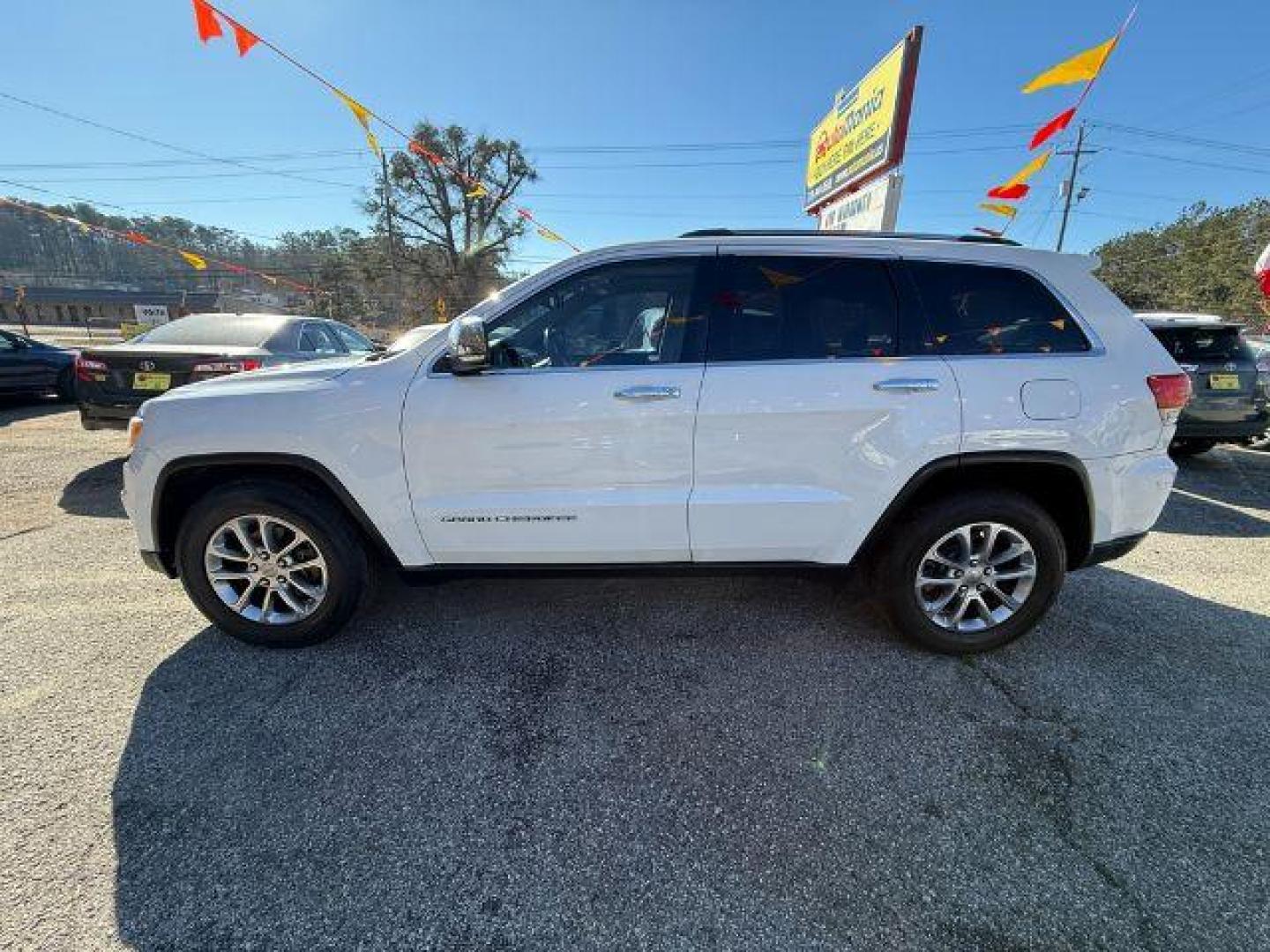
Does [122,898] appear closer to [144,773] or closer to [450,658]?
[144,773]

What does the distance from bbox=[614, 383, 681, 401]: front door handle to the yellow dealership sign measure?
21.0 feet

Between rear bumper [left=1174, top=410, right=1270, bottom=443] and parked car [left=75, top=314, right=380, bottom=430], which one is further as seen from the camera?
rear bumper [left=1174, top=410, right=1270, bottom=443]

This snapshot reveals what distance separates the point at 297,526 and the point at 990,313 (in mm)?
3316

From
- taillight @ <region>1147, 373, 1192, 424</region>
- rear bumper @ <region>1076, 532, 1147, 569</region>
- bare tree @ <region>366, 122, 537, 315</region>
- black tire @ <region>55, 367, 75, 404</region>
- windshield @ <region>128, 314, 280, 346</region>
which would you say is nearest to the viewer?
taillight @ <region>1147, 373, 1192, 424</region>

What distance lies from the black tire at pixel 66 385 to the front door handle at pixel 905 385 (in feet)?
38.9

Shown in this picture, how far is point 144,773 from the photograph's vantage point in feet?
6.92

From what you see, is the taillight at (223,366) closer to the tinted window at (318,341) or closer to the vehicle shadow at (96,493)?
the tinted window at (318,341)

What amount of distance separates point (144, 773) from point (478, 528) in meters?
1.45

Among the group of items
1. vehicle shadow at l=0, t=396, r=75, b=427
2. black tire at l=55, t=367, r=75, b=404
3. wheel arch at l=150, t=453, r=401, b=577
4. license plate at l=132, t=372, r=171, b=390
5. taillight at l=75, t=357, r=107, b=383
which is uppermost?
taillight at l=75, t=357, r=107, b=383

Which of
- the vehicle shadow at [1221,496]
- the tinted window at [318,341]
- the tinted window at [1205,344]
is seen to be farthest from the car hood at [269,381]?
the tinted window at [1205,344]

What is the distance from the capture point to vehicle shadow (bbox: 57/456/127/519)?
477cm

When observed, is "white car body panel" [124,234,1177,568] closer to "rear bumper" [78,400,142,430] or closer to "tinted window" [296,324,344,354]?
"rear bumper" [78,400,142,430]

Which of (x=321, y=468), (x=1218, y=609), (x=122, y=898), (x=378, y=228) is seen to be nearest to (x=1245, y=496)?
(x=1218, y=609)

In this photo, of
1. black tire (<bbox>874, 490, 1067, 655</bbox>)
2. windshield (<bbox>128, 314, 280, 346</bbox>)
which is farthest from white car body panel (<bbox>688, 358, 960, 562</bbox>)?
windshield (<bbox>128, 314, 280, 346</bbox>)
